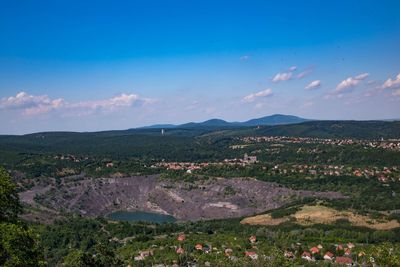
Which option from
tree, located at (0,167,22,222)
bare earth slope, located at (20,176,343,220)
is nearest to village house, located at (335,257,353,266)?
tree, located at (0,167,22,222)

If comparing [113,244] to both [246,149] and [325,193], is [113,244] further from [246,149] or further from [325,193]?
[246,149]

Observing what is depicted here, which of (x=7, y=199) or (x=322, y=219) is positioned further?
(x=322, y=219)

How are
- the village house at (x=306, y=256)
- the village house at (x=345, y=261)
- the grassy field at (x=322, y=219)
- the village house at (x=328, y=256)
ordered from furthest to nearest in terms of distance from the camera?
the grassy field at (x=322, y=219), the village house at (x=328, y=256), the village house at (x=306, y=256), the village house at (x=345, y=261)

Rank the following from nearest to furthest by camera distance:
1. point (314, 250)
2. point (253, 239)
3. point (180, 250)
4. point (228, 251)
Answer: point (228, 251)
point (314, 250)
point (180, 250)
point (253, 239)

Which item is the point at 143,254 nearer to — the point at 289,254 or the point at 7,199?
the point at 289,254

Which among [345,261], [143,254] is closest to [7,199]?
[143,254]

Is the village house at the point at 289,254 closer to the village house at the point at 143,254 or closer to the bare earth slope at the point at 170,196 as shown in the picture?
the village house at the point at 143,254

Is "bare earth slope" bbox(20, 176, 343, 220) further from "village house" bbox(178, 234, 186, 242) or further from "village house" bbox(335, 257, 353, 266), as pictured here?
"village house" bbox(335, 257, 353, 266)

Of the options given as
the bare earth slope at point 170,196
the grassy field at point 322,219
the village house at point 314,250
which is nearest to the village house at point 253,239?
the village house at point 314,250
